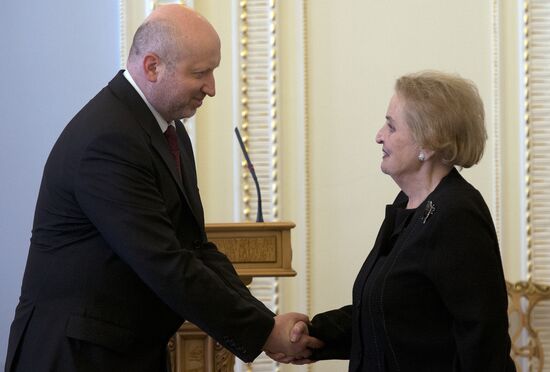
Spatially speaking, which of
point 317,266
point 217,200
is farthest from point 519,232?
point 217,200

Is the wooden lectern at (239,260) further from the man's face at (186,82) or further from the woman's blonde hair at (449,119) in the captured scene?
the woman's blonde hair at (449,119)

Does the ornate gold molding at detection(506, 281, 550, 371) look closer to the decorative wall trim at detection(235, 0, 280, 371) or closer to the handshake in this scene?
the decorative wall trim at detection(235, 0, 280, 371)

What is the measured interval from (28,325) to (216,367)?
1770mm

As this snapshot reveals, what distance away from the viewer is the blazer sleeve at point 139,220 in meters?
2.87

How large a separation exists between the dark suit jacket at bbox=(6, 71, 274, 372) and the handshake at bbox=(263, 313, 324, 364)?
1.35ft

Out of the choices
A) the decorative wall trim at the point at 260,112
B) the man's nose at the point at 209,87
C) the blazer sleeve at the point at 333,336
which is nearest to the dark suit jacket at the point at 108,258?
the man's nose at the point at 209,87

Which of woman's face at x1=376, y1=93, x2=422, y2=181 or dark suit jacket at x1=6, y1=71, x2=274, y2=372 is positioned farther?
woman's face at x1=376, y1=93, x2=422, y2=181

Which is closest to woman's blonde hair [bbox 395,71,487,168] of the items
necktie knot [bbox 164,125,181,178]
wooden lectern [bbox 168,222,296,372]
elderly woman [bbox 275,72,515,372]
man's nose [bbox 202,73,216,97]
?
elderly woman [bbox 275,72,515,372]

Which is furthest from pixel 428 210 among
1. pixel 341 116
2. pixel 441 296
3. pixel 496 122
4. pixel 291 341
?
pixel 496 122

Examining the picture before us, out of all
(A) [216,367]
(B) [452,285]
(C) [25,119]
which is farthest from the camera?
(C) [25,119]

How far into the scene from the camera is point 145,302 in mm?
3016

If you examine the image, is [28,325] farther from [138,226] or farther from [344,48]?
[344,48]

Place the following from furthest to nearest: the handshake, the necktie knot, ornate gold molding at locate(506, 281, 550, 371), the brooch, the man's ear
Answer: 1. ornate gold molding at locate(506, 281, 550, 371)
2. the handshake
3. the necktie knot
4. the man's ear
5. the brooch

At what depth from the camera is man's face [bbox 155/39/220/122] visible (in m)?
3.18
